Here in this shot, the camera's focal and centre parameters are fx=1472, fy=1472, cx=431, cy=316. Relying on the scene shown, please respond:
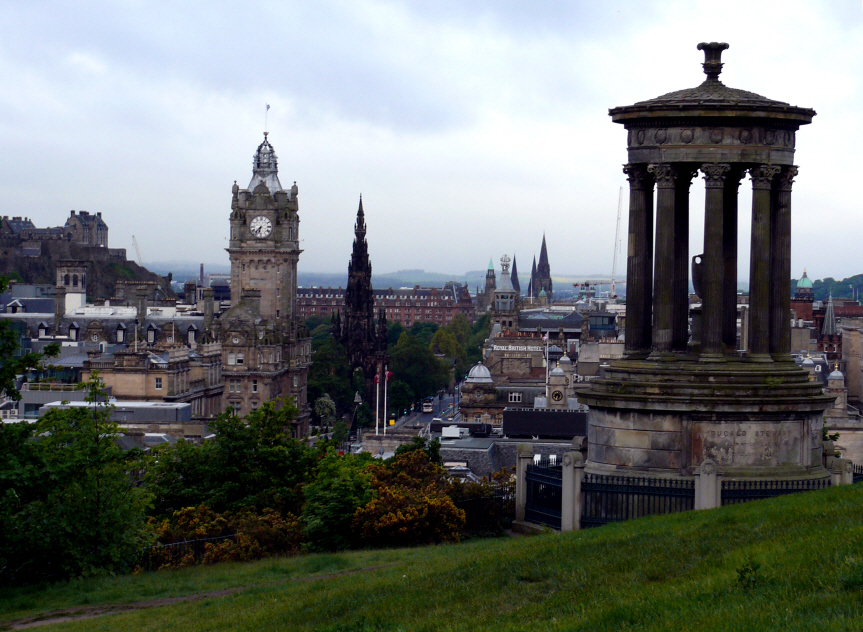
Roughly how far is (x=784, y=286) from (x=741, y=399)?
327 cm

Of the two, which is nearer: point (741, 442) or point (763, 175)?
point (741, 442)

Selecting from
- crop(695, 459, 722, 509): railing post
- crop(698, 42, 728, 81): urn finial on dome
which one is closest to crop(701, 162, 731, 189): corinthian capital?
crop(698, 42, 728, 81): urn finial on dome

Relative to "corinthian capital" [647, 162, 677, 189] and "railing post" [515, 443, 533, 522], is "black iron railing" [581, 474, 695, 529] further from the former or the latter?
"corinthian capital" [647, 162, 677, 189]

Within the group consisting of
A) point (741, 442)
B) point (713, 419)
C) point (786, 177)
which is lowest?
point (741, 442)

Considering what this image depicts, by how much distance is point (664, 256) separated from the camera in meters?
32.8

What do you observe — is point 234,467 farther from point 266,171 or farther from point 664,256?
point 266,171

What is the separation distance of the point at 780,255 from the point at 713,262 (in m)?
1.74

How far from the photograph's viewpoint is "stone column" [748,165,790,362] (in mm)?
32781

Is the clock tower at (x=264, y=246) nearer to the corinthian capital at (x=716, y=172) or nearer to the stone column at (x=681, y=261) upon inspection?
the stone column at (x=681, y=261)

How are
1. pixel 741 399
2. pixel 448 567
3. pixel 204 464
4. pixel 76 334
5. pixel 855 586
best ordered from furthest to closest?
pixel 76 334 → pixel 204 464 → pixel 741 399 → pixel 448 567 → pixel 855 586

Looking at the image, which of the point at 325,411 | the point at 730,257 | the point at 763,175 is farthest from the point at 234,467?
the point at 325,411

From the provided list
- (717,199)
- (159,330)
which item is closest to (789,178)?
(717,199)

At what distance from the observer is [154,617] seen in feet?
86.8

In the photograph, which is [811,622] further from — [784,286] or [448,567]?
[784,286]
